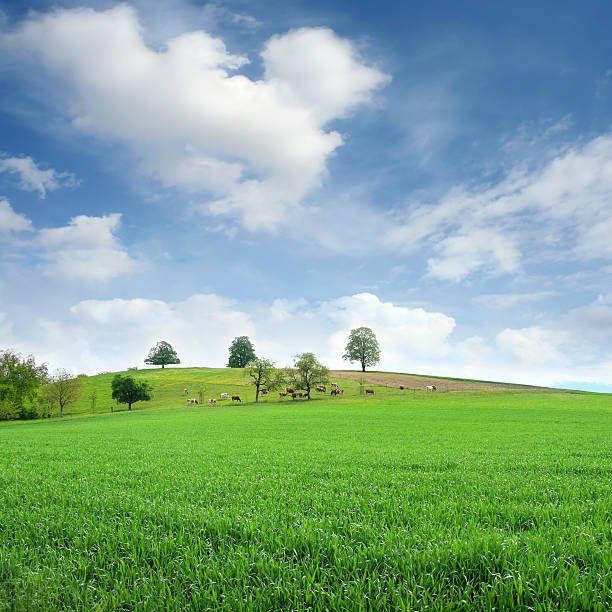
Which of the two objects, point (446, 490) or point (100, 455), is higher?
point (446, 490)

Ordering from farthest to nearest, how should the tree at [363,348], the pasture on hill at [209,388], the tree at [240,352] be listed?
1. the tree at [240,352]
2. the tree at [363,348]
3. the pasture on hill at [209,388]

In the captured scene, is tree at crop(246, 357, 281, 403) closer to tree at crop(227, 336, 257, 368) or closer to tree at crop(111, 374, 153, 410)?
tree at crop(111, 374, 153, 410)

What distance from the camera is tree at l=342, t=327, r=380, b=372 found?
116 metres

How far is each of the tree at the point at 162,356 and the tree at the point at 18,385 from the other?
98037mm

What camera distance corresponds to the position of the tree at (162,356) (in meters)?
163

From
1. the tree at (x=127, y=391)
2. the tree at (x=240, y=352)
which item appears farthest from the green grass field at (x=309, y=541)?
the tree at (x=240, y=352)

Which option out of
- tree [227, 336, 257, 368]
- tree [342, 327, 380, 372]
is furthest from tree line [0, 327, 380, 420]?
tree [227, 336, 257, 368]

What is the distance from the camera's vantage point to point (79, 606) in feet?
9.96

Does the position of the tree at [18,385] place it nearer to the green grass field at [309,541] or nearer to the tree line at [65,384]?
the tree line at [65,384]

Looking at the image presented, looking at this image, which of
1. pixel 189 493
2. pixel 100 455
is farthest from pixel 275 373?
pixel 189 493

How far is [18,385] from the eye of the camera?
61.8 meters

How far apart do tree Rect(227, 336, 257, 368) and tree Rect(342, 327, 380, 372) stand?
52898mm

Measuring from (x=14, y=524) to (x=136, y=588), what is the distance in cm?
313

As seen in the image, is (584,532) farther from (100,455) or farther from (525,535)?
(100,455)
